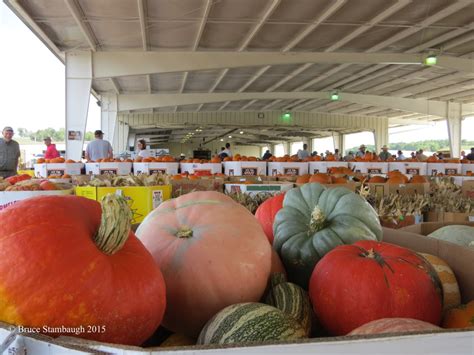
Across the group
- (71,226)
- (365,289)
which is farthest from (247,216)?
(71,226)

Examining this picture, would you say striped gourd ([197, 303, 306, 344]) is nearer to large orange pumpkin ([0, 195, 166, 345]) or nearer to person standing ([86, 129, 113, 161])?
large orange pumpkin ([0, 195, 166, 345])

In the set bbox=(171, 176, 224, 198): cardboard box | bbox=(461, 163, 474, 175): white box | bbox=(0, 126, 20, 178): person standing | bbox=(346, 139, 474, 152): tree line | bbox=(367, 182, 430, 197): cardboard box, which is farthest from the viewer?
bbox=(346, 139, 474, 152): tree line

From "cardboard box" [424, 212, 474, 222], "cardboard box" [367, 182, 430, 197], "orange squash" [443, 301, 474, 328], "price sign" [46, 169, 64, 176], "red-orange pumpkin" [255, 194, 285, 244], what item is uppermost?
"price sign" [46, 169, 64, 176]

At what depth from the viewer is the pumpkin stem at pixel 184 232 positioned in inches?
39.7

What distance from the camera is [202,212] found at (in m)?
1.09

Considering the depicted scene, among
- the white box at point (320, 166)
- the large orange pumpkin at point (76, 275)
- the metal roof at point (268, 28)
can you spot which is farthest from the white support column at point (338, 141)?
the large orange pumpkin at point (76, 275)

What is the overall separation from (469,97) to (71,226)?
2172 cm

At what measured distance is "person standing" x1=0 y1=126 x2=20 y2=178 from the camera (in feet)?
25.2

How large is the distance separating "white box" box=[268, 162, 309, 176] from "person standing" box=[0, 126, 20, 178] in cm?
463

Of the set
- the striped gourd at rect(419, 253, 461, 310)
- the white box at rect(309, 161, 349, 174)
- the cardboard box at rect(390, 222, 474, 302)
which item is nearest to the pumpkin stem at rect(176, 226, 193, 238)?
the striped gourd at rect(419, 253, 461, 310)

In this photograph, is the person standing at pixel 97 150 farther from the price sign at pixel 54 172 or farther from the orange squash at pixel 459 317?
the orange squash at pixel 459 317

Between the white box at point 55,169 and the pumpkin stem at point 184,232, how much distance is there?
700 cm

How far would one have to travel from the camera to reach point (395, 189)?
4.58m

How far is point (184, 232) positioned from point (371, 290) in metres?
0.43
